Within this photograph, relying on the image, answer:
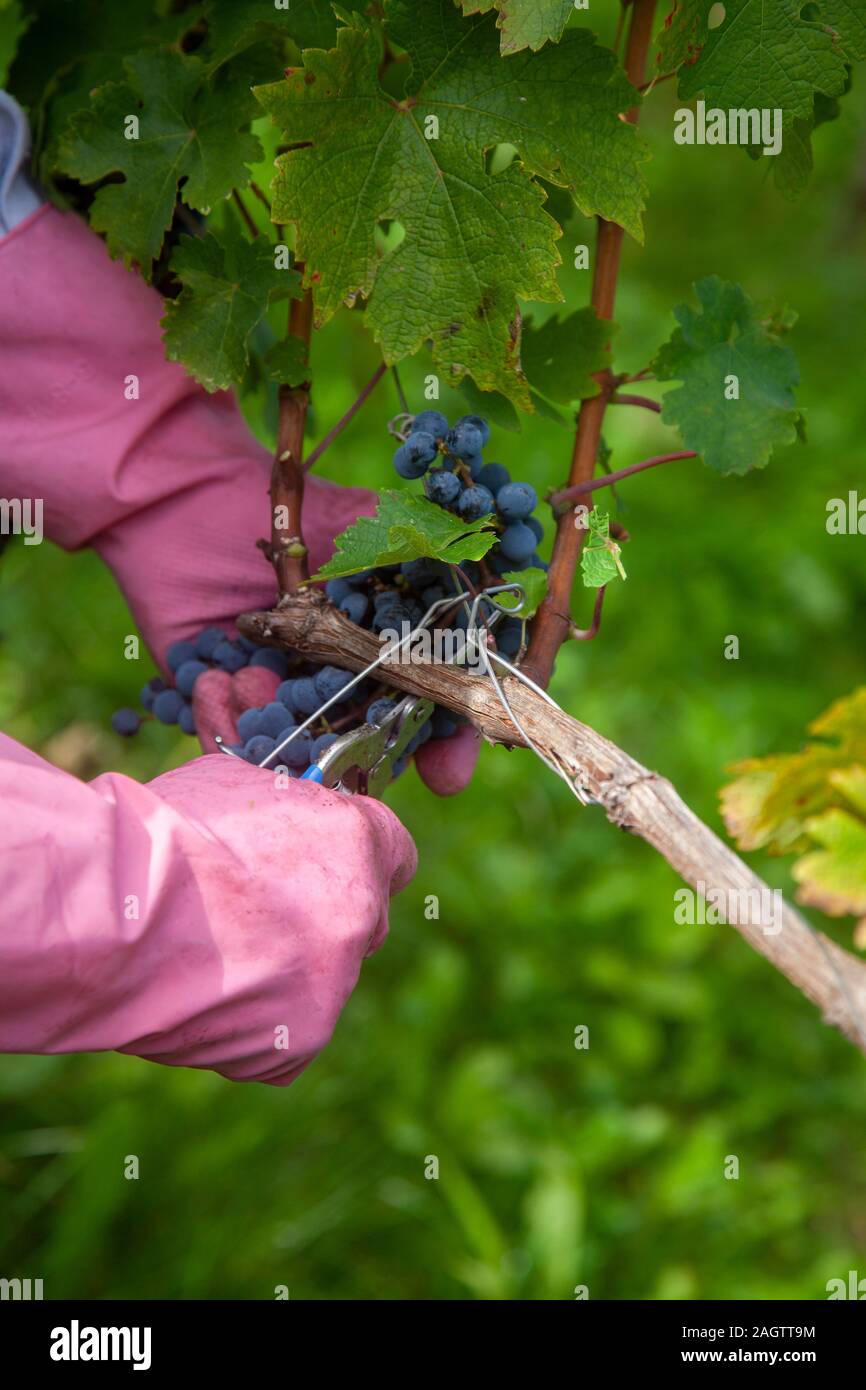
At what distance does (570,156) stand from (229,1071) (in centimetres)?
72

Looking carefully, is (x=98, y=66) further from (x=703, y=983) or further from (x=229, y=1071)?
(x=703, y=983)

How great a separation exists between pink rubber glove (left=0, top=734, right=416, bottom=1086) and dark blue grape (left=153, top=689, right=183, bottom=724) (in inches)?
9.9

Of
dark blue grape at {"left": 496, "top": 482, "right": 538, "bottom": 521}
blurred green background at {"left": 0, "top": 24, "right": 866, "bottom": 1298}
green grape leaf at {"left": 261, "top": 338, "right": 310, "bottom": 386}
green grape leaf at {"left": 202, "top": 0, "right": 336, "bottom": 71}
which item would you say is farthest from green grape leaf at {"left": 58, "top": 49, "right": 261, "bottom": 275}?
blurred green background at {"left": 0, "top": 24, "right": 866, "bottom": 1298}

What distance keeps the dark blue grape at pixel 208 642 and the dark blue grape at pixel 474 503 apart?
315mm

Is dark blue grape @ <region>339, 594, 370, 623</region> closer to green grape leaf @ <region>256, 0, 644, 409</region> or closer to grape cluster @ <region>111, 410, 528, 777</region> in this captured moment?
grape cluster @ <region>111, 410, 528, 777</region>

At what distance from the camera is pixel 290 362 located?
106 centimetres

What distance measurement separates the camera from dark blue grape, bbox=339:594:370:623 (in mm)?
1045

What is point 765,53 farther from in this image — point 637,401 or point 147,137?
point 147,137

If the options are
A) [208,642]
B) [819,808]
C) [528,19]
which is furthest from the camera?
[208,642]

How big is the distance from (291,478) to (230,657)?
0.18 m

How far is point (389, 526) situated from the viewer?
3.06 feet

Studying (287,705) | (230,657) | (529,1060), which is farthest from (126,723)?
(529,1060)

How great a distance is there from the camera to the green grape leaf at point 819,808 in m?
0.67
